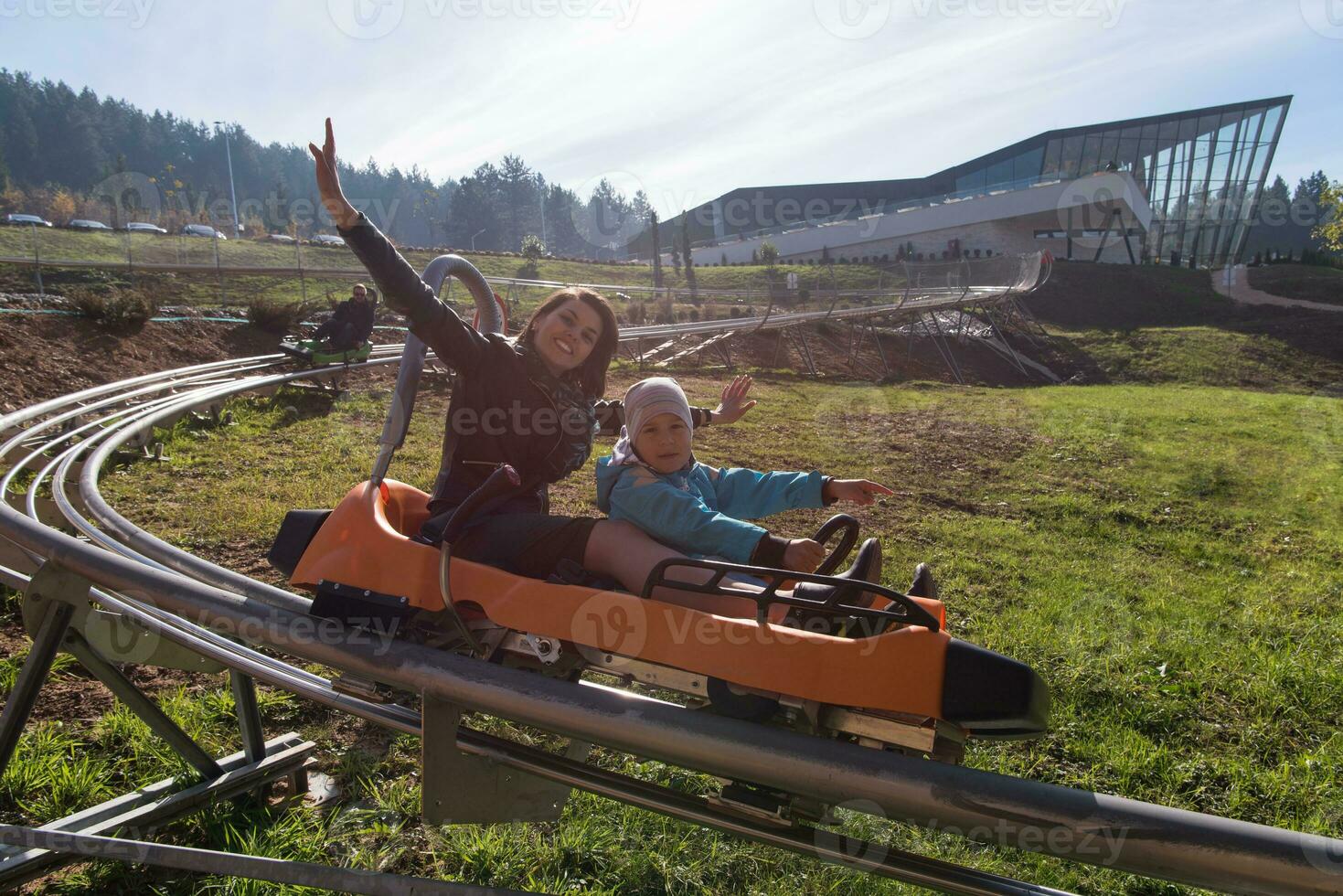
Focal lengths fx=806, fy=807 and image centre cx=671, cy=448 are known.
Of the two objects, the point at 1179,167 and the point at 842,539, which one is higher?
the point at 1179,167

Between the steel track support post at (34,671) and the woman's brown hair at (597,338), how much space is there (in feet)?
5.49

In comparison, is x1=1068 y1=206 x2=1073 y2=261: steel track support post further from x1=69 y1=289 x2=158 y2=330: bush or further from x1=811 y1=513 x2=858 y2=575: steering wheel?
x1=811 y1=513 x2=858 y2=575: steering wheel

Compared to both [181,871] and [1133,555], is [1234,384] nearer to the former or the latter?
[1133,555]

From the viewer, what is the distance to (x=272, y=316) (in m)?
15.8

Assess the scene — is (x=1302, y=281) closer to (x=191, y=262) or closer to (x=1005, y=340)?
(x=1005, y=340)

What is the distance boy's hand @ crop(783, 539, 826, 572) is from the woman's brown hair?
1122 millimetres

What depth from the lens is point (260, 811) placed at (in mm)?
2803

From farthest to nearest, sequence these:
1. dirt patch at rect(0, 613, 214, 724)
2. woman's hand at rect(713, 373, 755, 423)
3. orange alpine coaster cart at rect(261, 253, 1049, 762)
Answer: dirt patch at rect(0, 613, 214, 724), woman's hand at rect(713, 373, 755, 423), orange alpine coaster cart at rect(261, 253, 1049, 762)

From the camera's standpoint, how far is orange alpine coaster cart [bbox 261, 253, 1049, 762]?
166 centimetres

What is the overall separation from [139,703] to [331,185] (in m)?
1.73

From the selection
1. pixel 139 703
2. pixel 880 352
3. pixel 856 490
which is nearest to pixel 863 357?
pixel 880 352

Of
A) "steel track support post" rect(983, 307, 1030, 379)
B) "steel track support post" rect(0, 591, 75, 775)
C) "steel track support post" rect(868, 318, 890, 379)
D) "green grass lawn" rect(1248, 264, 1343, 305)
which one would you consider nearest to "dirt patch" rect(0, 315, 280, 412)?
"steel track support post" rect(0, 591, 75, 775)

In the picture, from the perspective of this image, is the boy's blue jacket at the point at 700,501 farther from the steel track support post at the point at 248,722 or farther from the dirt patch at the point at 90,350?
the dirt patch at the point at 90,350

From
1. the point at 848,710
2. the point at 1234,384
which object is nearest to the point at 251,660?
the point at 848,710
